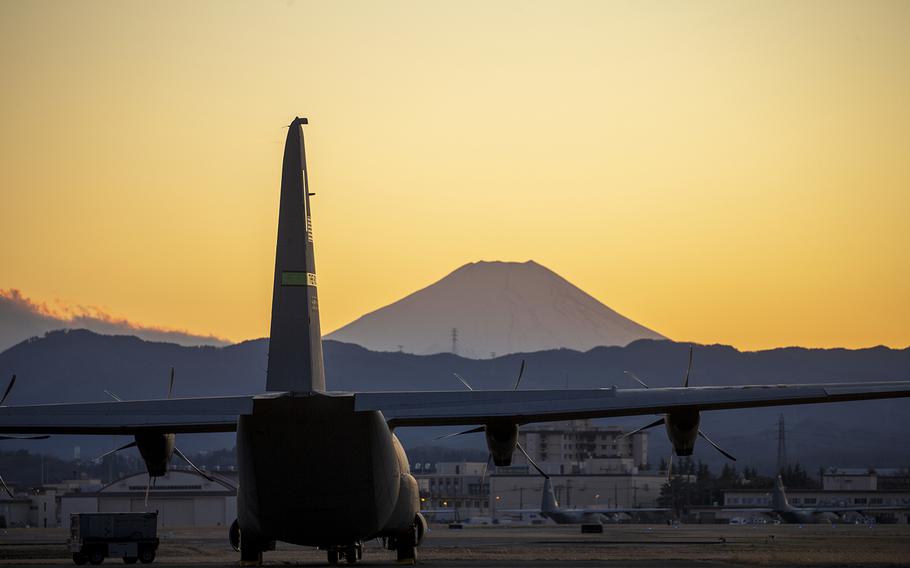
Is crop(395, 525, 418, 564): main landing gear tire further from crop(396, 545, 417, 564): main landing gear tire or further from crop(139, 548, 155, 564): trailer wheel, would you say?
crop(139, 548, 155, 564): trailer wheel

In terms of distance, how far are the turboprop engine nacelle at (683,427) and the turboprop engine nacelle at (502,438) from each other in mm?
3083

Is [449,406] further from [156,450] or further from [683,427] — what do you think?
[156,450]

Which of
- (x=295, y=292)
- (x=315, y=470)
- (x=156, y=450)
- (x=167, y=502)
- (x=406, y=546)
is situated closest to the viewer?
(x=295, y=292)

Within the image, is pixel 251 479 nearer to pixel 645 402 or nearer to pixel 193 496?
pixel 645 402

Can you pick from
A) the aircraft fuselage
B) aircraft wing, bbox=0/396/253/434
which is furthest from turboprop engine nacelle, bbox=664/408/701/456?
aircraft wing, bbox=0/396/253/434

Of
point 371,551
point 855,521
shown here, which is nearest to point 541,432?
point 855,521

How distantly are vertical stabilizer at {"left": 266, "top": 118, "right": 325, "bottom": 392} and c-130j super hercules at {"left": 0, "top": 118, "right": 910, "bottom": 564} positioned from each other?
0.05 feet

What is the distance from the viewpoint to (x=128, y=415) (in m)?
23.0

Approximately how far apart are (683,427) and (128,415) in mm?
11072

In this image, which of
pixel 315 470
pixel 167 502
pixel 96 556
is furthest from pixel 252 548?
pixel 167 502

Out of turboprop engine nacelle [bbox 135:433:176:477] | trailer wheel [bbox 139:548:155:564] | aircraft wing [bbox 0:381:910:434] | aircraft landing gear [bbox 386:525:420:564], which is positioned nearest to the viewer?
aircraft wing [bbox 0:381:910:434]

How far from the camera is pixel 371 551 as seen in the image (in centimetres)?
4262

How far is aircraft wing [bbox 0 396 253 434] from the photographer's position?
22531mm

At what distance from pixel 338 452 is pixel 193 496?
258ft
